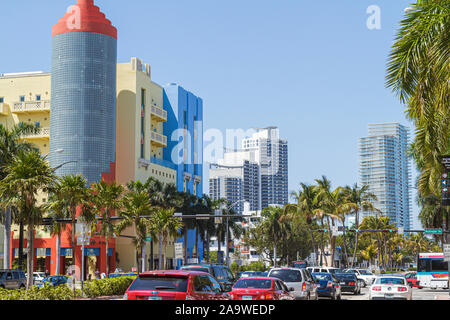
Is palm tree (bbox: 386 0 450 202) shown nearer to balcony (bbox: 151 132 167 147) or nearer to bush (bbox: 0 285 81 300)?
bush (bbox: 0 285 81 300)

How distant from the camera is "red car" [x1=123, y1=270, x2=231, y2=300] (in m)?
15.2

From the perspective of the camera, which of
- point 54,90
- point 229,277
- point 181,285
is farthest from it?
point 54,90

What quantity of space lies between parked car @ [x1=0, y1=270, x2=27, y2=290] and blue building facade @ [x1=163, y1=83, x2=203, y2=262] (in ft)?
192

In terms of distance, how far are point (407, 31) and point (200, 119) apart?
9999 cm

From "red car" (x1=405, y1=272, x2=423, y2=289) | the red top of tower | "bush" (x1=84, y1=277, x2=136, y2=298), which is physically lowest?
"red car" (x1=405, y1=272, x2=423, y2=289)

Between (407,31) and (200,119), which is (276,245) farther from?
(407,31)

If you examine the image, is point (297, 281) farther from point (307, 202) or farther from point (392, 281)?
point (307, 202)

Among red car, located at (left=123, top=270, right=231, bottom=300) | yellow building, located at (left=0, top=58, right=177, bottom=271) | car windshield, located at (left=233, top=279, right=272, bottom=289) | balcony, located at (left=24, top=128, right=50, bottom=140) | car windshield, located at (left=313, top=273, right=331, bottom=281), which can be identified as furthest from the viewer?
yellow building, located at (left=0, top=58, right=177, bottom=271)

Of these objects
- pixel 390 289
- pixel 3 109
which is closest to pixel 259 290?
pixel 390 289

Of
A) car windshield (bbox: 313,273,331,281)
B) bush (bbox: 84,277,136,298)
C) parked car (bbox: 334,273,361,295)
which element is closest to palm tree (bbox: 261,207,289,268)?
parked car (bbox: 334,273,361,295)

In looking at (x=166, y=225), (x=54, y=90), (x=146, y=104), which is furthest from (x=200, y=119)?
(x=166, y=225)

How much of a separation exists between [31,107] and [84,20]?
625 inches

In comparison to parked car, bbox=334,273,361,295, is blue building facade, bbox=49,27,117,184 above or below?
above
